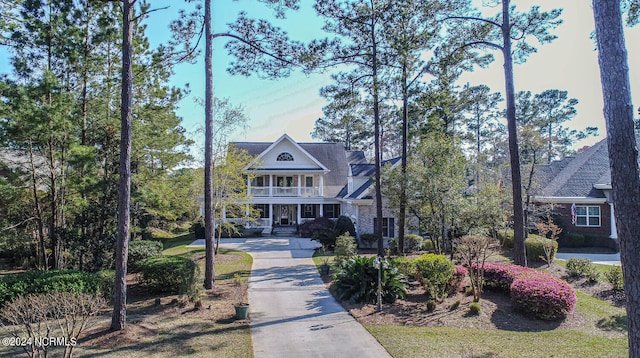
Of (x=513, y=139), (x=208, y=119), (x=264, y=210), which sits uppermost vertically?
(x=208, y=119)

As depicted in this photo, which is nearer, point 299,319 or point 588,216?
point 299,319

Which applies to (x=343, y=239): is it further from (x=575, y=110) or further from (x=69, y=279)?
(x=575, y=110)

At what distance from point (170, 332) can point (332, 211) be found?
24.3 m

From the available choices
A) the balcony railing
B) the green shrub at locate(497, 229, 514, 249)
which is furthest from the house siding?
the balcony railing

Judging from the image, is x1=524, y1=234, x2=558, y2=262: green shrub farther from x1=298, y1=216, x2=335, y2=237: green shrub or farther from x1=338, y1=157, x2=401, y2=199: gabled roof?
x1=298, y1=216, x2=335, y2=237: green shrub

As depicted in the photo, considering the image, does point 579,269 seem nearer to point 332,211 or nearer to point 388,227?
point 388,227

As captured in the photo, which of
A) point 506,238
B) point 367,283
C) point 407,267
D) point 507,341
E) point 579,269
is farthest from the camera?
point 506,238

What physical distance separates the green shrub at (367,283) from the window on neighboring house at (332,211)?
2015cm

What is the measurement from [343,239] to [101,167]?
9.56 m

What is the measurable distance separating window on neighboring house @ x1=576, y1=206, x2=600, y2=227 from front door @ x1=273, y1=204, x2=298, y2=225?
2118 cm

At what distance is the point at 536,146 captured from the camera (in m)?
21.7

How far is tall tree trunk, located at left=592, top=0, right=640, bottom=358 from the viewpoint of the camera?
4555mm

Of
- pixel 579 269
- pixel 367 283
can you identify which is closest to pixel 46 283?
pixel 367 283

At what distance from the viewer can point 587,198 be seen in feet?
70.7
